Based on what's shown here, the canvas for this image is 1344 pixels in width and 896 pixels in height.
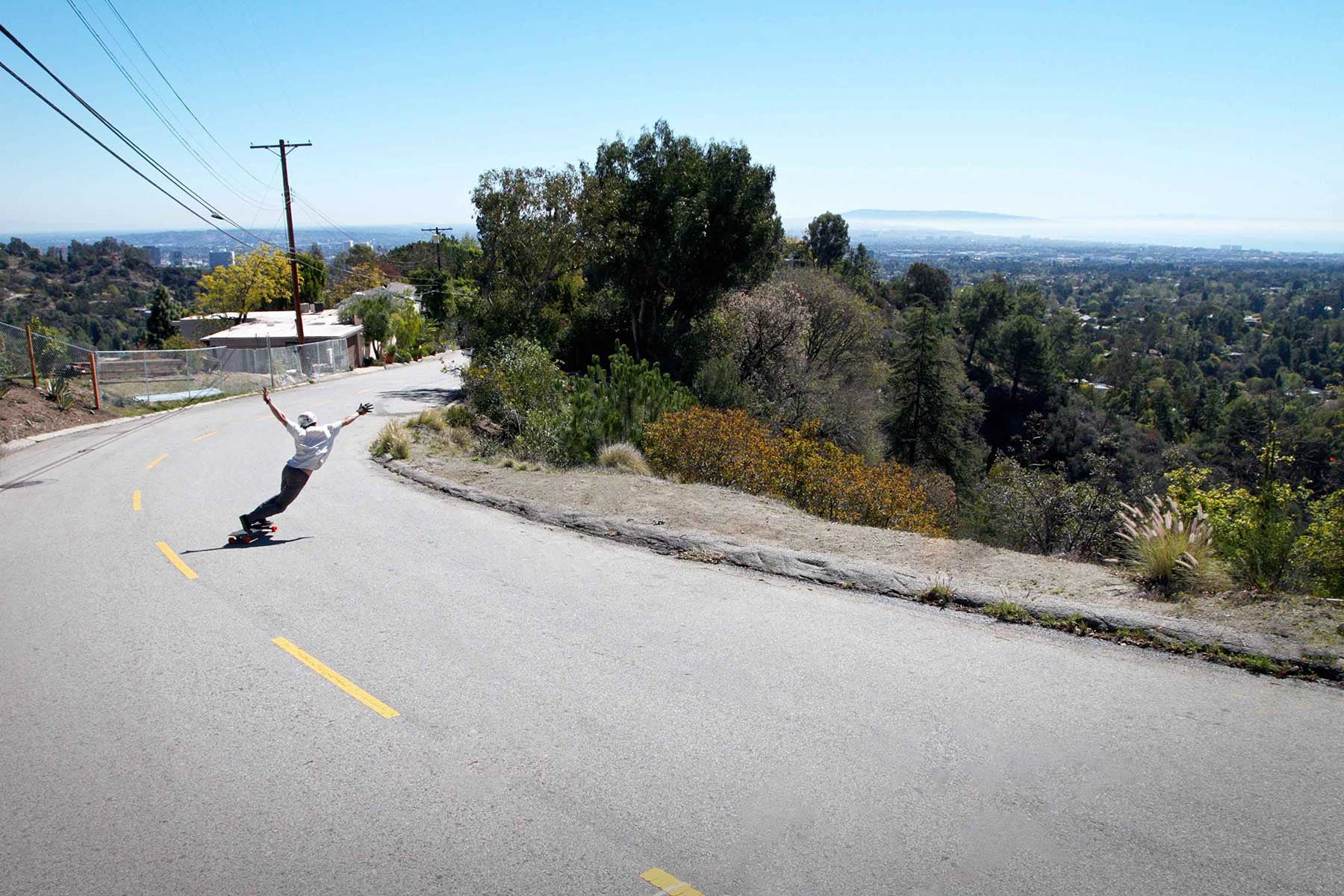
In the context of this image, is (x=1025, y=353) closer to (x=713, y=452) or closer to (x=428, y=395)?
(x=428, y=395)

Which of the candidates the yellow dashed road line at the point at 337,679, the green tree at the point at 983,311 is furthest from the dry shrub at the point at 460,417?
the green tree at the point at 983,311

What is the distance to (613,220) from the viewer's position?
31.5 metres

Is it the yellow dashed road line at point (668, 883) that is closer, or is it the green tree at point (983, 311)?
the yellow dashed road line at point (668, 883)

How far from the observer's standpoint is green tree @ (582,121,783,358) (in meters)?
31.1

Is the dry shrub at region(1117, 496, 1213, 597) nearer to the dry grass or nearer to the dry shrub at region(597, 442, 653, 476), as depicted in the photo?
the dry shrub at region(597, 442, 653, 476)

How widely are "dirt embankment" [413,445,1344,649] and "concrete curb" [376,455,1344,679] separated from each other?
173 mm

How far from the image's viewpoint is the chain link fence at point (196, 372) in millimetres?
27203

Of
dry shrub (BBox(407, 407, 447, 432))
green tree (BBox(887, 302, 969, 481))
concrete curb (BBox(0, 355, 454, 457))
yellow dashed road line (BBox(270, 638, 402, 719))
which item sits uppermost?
yellow dashed road line (BBox(270, 638, 402, 719))

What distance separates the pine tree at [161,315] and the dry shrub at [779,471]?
6148cm

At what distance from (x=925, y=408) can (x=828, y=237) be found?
36807mm

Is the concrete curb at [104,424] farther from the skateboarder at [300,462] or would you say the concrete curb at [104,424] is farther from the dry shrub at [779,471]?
the dry shrub at [779,471]

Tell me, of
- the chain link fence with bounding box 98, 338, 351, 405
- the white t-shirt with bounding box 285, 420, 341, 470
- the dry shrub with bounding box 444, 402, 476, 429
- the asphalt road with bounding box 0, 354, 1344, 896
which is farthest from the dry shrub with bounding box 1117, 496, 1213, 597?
the chain link fence with bounding box 98, 338, 351, 405

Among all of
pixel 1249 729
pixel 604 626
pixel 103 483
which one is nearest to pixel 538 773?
pixel 604 626

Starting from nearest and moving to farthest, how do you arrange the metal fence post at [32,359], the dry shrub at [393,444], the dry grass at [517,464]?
1. the dry grass at [517,464]
2. the dry shrub at [393,444]
3. the metal fence post at [32,359]
